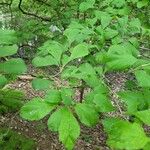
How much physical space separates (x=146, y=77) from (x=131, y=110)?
0.54ft

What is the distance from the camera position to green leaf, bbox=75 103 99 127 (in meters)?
1.18

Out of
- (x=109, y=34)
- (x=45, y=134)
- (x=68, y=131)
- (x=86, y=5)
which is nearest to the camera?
(x=68, y=131)

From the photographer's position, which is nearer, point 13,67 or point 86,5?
point 13,67

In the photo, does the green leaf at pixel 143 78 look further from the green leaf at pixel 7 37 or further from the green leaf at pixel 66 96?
the green leaf at pixel 7 37

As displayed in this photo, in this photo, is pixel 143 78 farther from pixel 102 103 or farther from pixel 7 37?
pixel 7 37

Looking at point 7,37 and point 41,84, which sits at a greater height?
point 7,37

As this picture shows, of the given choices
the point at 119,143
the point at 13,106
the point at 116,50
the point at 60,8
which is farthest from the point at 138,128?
the point at 13,106

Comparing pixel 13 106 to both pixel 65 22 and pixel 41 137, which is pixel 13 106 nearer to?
pixel 41 137

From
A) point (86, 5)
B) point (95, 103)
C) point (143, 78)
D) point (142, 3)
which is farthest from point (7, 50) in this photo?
point (86, 5)

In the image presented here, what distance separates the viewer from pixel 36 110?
1.13 meters

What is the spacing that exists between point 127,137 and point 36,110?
0.42 m

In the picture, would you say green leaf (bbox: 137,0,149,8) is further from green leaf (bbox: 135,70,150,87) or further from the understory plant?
green leaf (bbox: 135,70,150,87)

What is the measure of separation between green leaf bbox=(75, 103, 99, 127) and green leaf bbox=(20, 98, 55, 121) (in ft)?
0.32

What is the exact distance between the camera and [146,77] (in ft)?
4.24
